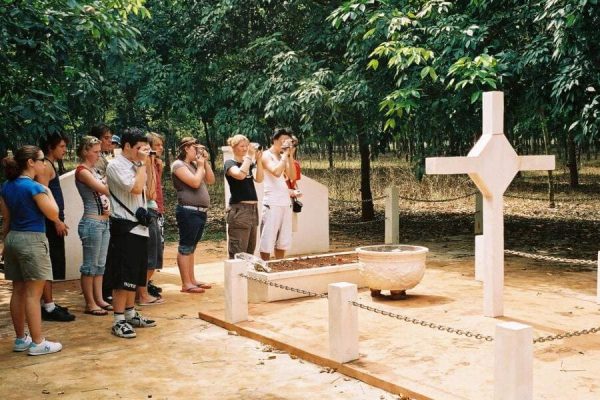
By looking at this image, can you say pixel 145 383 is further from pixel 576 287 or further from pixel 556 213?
pixel 556 213

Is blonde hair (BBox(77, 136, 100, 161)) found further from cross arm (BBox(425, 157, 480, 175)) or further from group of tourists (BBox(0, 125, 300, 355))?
cross arm (BBox(425, 157, 480, 175))

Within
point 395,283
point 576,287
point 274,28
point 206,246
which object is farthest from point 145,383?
point 274,28

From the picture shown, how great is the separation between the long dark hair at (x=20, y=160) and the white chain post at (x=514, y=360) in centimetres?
377

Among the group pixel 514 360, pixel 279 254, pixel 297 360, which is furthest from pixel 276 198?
pixel 514 360

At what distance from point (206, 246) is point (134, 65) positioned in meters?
4.34

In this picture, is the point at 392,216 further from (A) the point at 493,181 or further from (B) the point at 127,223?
(B) the point at 127,223

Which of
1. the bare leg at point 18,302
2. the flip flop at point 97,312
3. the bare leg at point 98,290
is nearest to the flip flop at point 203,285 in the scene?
the bare leg at point 98,290

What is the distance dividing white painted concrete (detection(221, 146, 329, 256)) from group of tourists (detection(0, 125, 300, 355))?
8.08ft

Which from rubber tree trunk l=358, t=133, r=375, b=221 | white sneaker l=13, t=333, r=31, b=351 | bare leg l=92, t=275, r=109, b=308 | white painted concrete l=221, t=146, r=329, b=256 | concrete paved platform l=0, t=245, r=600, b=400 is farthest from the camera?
rubber tree trunk l=358, t=133, r=375, b=221


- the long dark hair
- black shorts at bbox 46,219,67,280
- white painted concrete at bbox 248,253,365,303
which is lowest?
white painted concrete at bbox 248,253,365,303

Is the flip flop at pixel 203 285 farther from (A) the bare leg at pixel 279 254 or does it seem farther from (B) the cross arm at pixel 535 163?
(B) the cross arm at pixel 535 163

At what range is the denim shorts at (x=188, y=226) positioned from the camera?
24.4ft

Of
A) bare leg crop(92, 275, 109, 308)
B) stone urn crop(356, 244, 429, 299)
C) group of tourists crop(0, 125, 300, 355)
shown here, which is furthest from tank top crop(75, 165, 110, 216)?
stone urn crop(356, 244, 429, 299)

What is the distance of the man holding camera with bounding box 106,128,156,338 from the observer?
574 centimetres
